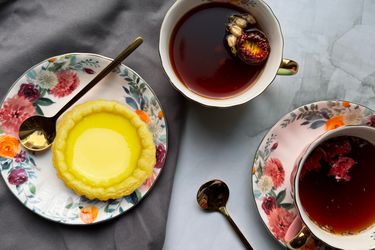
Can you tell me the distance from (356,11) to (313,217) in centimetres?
63

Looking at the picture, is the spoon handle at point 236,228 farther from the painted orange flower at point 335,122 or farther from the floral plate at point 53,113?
the painted orange flower at point 335,122

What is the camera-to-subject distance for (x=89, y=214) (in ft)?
4.92

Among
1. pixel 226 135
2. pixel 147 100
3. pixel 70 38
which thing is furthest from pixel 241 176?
pixel 70 38

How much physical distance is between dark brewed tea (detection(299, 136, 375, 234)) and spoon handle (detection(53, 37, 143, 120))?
0.56m

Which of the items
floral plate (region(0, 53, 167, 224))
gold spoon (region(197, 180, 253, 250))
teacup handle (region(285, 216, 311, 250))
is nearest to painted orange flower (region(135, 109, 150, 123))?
floral plate (region(0, 53, 167, 224))

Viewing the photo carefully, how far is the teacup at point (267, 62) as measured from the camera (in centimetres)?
143

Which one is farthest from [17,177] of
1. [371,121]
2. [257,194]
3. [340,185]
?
[371,121]

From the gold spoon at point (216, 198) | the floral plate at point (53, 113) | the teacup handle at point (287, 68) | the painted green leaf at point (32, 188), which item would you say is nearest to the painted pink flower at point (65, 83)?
the floral plate at point (53, 113)

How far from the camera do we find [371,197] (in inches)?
57.1

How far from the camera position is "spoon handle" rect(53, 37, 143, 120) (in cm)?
149

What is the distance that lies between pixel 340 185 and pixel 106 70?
706mm

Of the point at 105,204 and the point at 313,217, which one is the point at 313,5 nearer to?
the point at 313,217

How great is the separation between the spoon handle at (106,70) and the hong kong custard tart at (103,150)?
2 cm

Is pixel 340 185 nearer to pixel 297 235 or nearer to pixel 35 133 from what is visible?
pixel 297 235
